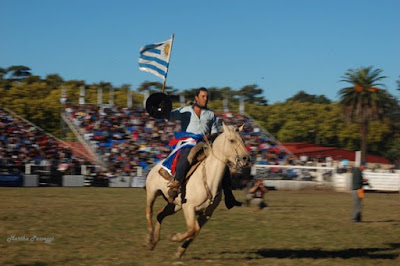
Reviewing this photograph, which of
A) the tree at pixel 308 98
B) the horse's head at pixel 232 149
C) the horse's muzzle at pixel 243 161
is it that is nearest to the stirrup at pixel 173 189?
the horse's head at pixel 232 149

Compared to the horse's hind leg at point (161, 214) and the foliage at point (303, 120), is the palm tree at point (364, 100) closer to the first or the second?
the foliage at point (303, 120)

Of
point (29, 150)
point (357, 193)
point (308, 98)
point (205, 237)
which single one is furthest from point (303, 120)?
point (205, 237)

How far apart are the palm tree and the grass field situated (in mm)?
37850

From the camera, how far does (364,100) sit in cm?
5588

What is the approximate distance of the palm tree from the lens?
55469 mm

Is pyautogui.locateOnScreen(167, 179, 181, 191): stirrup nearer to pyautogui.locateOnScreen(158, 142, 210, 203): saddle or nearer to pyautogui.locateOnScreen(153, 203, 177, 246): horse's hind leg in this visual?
pyautogui.locateOnScreen(158, 142, 210, 203): saddle

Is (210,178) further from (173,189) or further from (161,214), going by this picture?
(161,214)

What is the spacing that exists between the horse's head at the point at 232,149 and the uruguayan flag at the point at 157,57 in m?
2.88

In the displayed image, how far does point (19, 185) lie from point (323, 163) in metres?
23.8

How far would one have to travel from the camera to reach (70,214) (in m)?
16.4

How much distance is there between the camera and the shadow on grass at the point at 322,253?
1007 centimetres

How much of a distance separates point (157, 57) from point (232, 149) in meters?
3.58

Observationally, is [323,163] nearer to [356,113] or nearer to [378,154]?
[356,113]

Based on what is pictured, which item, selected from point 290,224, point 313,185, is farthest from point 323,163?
point 290,224
